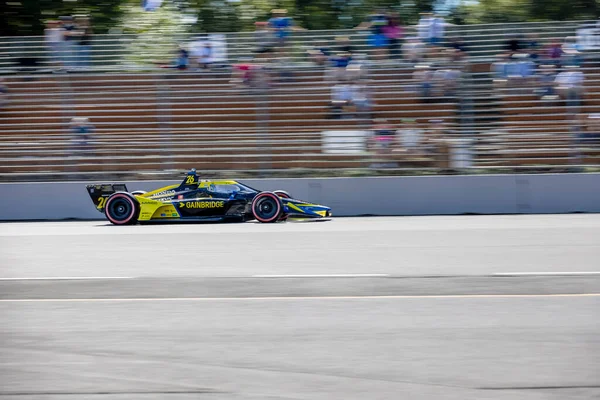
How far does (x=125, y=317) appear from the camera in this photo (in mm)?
6551

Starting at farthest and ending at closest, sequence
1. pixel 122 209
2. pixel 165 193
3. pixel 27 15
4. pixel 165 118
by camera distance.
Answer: pixel 27 15, pixel 165 118, pixel 122 209, pixel 165 193

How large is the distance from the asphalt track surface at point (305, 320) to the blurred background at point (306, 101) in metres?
5.97

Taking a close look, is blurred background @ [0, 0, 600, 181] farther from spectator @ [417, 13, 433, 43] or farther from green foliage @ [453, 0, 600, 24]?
green foliage @ [453, 0, 600, 24]

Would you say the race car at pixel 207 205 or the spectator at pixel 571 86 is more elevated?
the spectator at pixel 571 86

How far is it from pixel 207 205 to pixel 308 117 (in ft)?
13.6

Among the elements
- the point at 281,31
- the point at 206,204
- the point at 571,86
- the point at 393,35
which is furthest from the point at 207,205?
the point at 571,86

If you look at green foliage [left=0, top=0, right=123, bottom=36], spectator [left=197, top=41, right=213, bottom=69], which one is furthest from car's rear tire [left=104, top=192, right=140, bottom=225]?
green foliage [left=0, top=0, right=123, bottom=36]

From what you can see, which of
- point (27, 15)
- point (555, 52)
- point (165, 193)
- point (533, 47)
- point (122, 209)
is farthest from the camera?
point (27, 15)

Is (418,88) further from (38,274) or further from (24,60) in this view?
(38,274)

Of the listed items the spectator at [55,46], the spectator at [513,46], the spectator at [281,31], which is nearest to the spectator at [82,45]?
the spectator at [55,46]

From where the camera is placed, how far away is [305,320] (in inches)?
249

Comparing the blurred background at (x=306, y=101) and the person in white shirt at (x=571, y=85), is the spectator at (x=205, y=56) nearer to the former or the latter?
the blurred background at (x=306, y=101)

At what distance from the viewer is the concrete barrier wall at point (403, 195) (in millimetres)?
16250

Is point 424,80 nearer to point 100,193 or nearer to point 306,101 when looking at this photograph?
point 306,101
